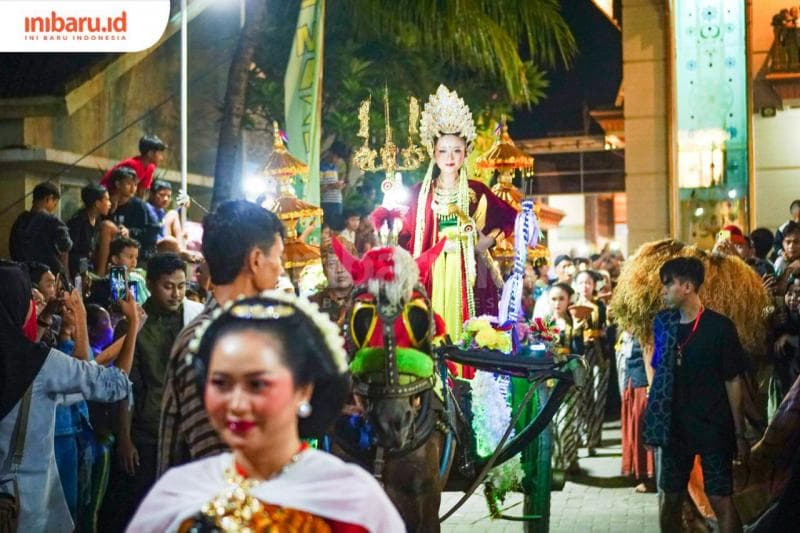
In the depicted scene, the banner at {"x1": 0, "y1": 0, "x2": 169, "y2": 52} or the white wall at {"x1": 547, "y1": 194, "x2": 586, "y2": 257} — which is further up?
the banner at {"x1": 0, "y1": 0, "x2": 169, "y2": 52}

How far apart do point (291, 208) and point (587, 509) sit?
4.01 meters

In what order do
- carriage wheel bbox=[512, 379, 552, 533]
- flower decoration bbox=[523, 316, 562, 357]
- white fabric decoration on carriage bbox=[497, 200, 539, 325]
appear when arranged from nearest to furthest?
carriage wheel bbox=[512, 379, 552, 533] < flower decoration bbox=[523, 316, 562, 357] < white fabric decoration on carriage bbox=[497, 200, 539, 325]

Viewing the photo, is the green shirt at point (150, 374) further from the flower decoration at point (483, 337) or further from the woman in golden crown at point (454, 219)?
the woman in golden crown at point (454, 219)

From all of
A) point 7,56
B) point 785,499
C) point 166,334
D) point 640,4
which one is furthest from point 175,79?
point 785,499

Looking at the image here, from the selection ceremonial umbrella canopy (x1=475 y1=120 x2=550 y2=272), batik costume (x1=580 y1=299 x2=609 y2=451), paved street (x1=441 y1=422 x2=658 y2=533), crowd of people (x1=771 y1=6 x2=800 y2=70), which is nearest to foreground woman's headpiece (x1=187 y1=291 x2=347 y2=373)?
paved street (x1=441 y1=422 x2=658 y2=533)

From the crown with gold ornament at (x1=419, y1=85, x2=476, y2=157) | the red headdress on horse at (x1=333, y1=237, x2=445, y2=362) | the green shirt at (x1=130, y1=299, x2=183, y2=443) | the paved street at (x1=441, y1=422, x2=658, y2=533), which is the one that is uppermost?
the crown with gold ornament at (x1=419, y1=85, x2=476, y2=157)

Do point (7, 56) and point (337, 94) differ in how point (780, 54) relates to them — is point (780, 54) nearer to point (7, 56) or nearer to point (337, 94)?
point (337, 94)

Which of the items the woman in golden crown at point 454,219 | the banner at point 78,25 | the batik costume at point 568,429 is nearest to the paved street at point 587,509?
the batik costume at point 568,429

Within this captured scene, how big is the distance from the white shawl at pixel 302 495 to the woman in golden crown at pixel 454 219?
5.37 meters

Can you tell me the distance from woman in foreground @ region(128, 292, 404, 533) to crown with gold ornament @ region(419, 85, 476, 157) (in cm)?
578

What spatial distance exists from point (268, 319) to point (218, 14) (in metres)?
19.4

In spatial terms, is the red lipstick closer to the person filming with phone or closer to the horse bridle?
the horse bridle

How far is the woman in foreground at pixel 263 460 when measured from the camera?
339 centimetres

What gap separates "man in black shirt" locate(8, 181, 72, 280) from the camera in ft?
34.7
